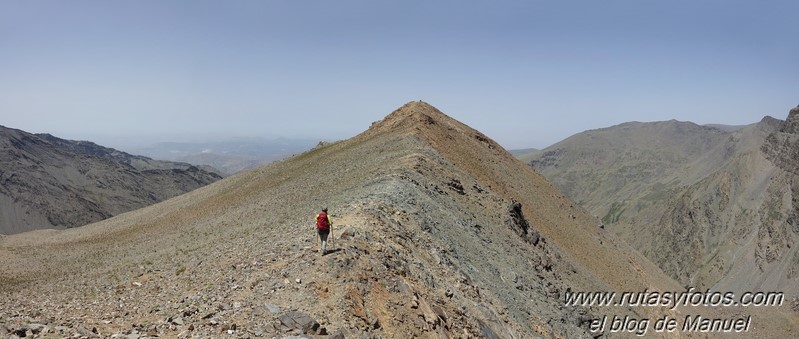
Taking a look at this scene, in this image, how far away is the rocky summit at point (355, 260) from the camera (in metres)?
14.5

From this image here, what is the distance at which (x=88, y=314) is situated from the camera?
52.0ft

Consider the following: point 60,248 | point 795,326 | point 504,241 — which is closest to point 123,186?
point 60,248

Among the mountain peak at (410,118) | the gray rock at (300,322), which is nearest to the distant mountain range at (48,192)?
the mountain peak at (410,118)

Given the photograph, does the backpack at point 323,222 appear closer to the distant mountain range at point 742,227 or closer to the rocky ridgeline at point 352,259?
the rocky ridgeline at point 352,259

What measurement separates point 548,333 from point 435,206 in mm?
9860

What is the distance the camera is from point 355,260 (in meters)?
17.3

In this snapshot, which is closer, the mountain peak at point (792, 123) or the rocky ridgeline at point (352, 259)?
the rocky ridgeline at point (352, 259)

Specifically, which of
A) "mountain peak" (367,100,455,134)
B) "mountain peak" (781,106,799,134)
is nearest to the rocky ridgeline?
"mountain peak" (367,100,455,134)

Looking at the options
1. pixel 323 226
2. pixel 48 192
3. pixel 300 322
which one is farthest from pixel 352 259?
pixel 48 192

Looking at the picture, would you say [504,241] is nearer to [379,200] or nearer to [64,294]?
[379,200]

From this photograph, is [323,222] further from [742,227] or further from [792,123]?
[792,123]

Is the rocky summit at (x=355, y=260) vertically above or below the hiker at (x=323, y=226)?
below

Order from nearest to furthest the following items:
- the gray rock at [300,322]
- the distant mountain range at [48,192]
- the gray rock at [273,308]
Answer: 1. the gray rock at [300,322]
2. the gray rock at [273,308]
3. the distant mountain range at [48,192]

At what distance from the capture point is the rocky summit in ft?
47.7
